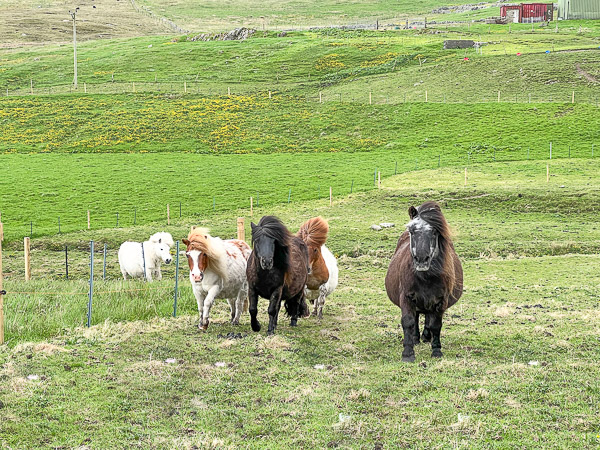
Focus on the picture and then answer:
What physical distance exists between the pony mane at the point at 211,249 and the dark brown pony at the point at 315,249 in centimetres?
227

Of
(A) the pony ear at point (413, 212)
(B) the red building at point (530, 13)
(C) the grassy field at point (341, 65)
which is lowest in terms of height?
(A) the pony ear at point (413, 212)

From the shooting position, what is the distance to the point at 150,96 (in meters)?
80.7

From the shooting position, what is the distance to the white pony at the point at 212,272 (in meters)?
13.6

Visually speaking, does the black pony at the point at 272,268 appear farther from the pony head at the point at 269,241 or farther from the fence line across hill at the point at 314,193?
the fence line across hill at the point at 314,193

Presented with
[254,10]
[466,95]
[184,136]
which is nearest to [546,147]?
[466,95]

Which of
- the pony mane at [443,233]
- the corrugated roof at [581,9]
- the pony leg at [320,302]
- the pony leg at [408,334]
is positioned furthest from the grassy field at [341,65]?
the pony leg at [408,334]

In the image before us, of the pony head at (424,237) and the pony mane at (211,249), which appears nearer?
the pony head at (424,237)

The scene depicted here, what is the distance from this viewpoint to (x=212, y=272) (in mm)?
13875

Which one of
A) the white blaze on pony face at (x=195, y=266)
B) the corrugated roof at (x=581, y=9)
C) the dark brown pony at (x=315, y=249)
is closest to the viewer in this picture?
the white blaze on pony face at (x=195, y=266)

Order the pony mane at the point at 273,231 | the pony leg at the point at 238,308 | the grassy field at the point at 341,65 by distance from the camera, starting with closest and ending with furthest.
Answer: the pony mane at the point at 273,231, the pony leg at the point at 238,308, the grassy field at the point at 341,65

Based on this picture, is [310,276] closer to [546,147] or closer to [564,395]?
[564,395]

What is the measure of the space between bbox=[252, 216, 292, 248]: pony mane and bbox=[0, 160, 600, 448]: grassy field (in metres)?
1.88

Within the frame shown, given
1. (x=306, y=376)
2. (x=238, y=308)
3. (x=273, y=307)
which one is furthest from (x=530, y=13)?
(x=306, y=376)

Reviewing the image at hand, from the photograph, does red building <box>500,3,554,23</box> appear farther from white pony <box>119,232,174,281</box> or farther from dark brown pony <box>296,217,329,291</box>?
dark brown pony <box>296,217,329,291</box>
